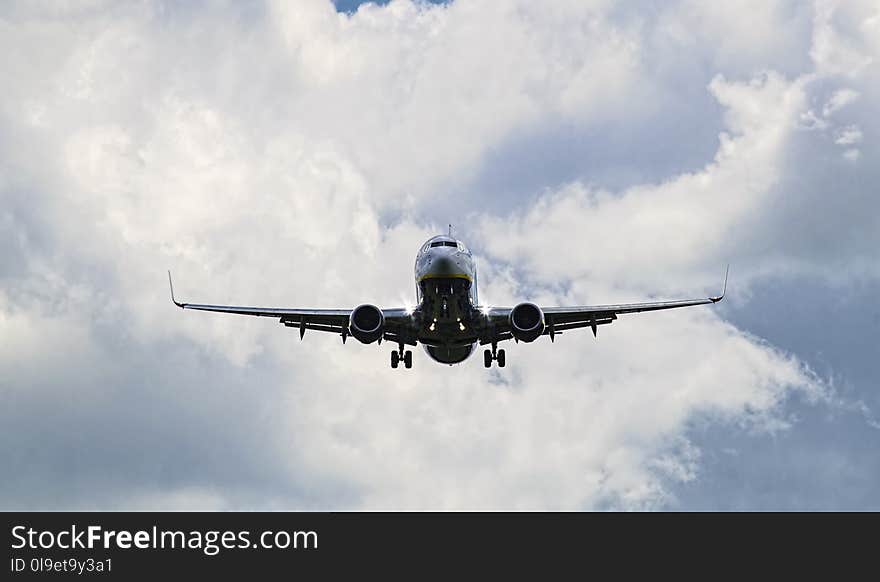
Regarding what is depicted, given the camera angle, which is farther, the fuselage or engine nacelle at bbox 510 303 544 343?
engine nacelle at bbox 510 303 544 343

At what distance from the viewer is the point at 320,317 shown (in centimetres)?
7200

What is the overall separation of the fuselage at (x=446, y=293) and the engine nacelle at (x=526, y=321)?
8.38 feet

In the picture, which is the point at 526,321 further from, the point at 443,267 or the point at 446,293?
the point at 443,267

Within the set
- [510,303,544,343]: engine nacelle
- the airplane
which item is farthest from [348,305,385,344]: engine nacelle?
[510,303,544,343]: engine nacelle

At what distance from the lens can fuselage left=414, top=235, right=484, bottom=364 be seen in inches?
2621

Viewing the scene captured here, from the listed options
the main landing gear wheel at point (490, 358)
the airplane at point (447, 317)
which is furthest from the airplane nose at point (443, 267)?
the main landing gear wheel at point (490, 358)

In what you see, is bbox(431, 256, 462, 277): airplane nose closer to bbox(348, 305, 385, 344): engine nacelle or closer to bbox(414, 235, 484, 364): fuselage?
bbox(414, 235, 484, 364): fuselage

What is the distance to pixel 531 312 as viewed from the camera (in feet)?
221

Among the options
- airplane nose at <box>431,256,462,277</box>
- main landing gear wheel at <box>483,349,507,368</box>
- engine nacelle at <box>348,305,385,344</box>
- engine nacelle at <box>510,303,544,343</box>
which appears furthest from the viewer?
main landing gear wheel at <box>483,349,507,368</box>

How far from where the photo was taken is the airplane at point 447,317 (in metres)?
66.9

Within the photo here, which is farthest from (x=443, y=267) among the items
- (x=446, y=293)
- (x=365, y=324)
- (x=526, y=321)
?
(x=526, y=321)

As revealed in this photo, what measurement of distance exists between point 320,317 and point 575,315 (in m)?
13.3
